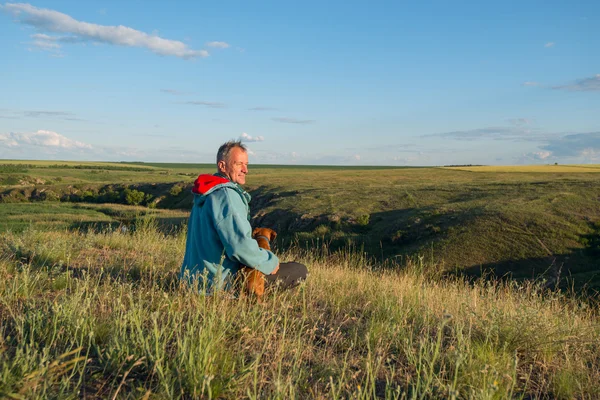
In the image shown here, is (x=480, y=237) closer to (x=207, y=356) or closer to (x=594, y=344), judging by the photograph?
(x=594, y=344)

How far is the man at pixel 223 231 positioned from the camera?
4.00m

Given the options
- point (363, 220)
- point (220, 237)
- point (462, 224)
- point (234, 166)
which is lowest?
point (363, 220)

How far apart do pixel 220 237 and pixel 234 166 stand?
74cm

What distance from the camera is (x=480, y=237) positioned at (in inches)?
688

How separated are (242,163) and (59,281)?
237 centimetres

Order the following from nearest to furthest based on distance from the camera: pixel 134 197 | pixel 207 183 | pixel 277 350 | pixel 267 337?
pixel 277 350 < pixel 267 337 < pixel 207 183 < pixel 134 197

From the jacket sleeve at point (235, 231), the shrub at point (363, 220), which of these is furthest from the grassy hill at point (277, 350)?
the shrub at point (363, 220)

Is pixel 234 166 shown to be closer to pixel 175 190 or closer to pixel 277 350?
pixel 277 350

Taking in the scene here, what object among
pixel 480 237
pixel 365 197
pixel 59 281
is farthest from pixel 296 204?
pixel 59 281

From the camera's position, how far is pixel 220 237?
4.04m

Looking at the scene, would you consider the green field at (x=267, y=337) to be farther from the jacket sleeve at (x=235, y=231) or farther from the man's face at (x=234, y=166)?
the man's face at (x=234, y=166)

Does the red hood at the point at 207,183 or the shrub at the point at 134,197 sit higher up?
the red hood at the point at 207,183

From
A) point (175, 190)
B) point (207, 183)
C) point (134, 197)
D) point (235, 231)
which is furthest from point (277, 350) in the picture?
point (134, 197)

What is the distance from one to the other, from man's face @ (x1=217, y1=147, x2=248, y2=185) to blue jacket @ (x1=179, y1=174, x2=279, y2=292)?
170mm
